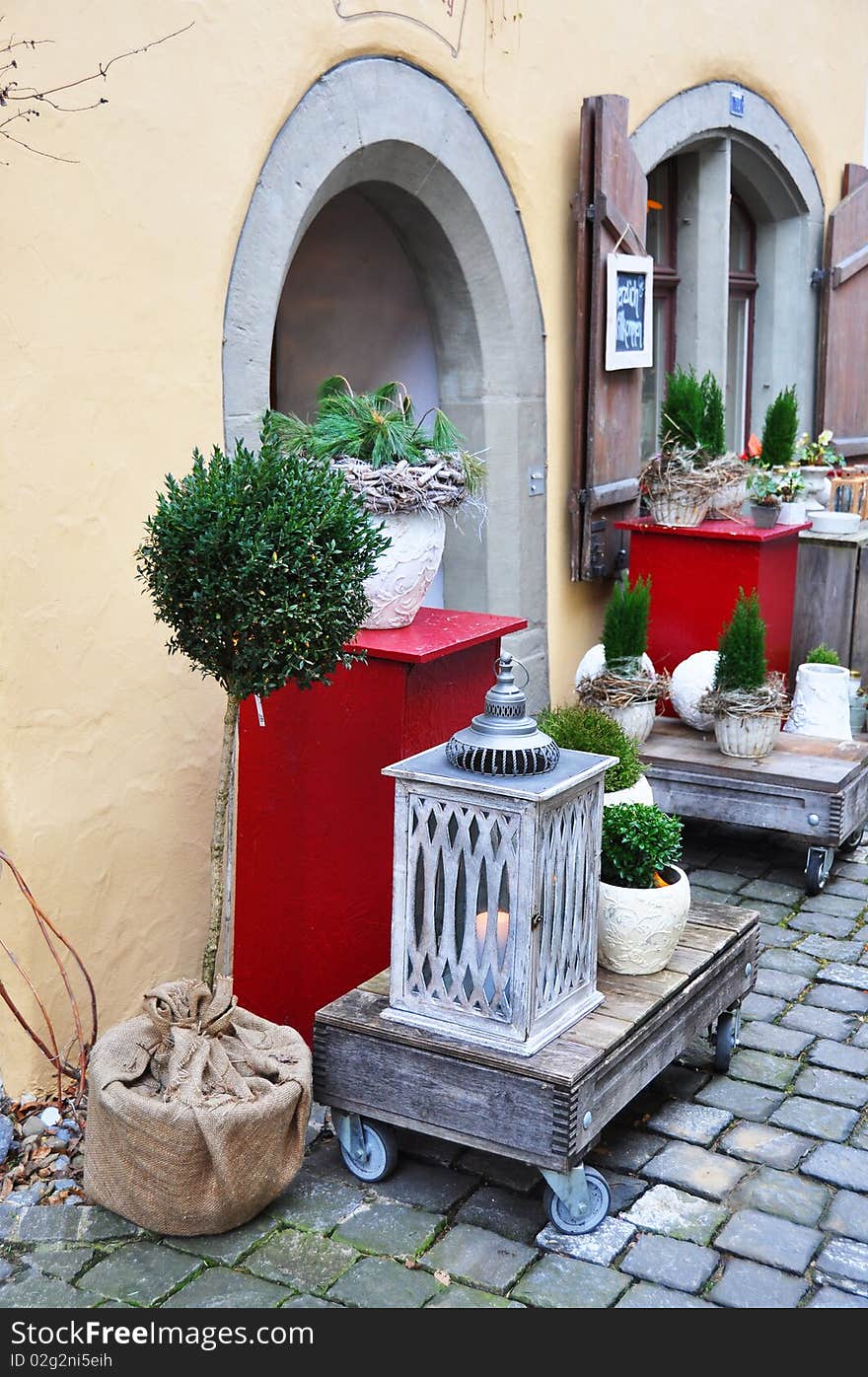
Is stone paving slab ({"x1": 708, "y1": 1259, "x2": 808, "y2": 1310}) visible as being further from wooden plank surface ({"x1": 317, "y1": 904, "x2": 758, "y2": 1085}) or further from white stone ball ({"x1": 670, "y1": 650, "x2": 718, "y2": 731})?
white stone ball ({"x1": 670, "y1": 650, "x2": 718, "y2": 731})

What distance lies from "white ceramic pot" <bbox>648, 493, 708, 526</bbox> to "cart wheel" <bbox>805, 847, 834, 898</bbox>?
1.55 meters

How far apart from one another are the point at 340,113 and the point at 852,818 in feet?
9.55

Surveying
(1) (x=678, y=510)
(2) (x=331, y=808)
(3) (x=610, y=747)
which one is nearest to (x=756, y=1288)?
(3) (x=610, y=747)

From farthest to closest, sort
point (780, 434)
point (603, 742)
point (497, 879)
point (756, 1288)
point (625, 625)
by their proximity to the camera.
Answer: point (780, 434) → point (625, 625) → point (603, 742) → point (497, 879) → point (756, 1288)

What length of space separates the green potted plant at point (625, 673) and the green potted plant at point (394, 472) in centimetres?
152

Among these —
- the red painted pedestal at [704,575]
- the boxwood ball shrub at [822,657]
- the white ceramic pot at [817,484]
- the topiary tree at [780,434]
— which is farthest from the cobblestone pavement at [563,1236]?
the white ceramic pot at [817,484]

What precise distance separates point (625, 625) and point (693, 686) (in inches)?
17.7

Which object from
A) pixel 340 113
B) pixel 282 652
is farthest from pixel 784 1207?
pixel 340 113

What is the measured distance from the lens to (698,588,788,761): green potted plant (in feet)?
16.8

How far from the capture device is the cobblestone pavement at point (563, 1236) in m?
2.90

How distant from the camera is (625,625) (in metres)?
5.28

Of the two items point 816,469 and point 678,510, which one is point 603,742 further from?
point 816,469
